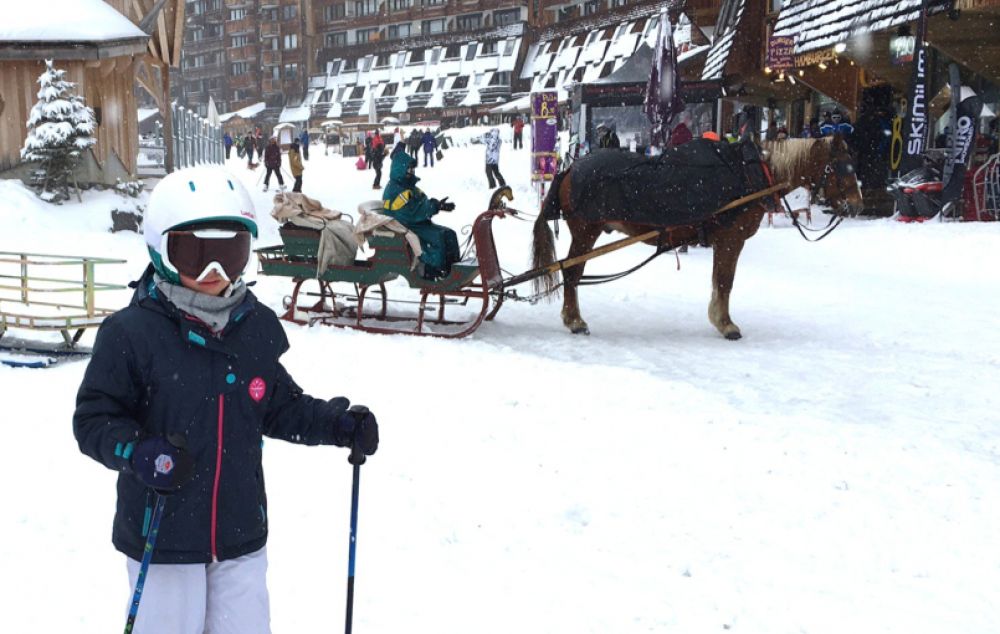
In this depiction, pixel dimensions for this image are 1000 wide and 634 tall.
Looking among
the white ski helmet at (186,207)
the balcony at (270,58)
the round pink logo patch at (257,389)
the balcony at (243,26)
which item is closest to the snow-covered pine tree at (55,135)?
the white ski helmet at (186,207)

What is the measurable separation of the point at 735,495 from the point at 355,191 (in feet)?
79.5

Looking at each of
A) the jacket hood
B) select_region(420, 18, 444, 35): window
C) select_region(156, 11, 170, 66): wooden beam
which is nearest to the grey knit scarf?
the jacket hood

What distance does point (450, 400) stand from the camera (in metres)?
6.65

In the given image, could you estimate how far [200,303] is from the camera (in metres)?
2.45

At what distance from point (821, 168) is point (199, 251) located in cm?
782

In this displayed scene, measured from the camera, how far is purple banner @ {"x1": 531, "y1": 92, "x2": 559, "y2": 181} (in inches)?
847

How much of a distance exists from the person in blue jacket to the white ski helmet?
6.59m

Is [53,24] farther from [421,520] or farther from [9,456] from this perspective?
[421,520]

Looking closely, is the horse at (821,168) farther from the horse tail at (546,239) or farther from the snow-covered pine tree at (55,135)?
the snow-covered pine tree at (55,135)

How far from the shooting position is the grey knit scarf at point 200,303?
2.44m

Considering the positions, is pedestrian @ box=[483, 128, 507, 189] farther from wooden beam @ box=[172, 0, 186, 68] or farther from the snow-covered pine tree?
the snow-covered pine tree

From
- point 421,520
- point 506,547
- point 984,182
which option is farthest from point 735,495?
point 984,182

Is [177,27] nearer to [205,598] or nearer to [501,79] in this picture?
[205,598]

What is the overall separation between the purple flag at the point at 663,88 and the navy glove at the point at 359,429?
598 inches
